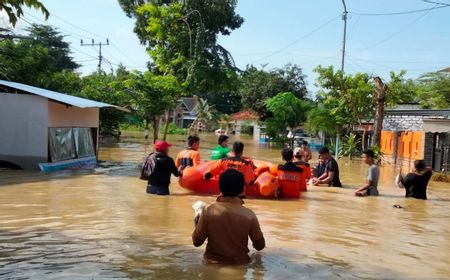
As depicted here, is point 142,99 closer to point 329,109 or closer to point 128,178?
point 329,109

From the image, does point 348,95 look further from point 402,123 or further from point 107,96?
point 107,96

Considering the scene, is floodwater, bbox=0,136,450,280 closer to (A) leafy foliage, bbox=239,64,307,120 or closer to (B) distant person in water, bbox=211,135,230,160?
(B) distant person in water, bbox=211,135,230,160

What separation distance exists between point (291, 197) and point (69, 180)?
632cm

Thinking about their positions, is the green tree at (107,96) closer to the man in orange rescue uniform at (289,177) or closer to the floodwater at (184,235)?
the floodwater at (184,235)

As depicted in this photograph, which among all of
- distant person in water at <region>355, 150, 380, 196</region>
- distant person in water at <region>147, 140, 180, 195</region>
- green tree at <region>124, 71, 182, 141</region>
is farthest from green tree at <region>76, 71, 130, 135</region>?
distant person in water at <region>355, 150, 380, 196</region>

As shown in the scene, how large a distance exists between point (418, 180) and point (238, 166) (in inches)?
177

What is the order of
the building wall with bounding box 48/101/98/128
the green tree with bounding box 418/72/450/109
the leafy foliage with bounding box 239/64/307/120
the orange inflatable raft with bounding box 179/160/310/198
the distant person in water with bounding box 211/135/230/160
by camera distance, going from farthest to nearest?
the leafy foliage with bounding box 239/64/307/120 < the green tree with bounding box 418/72/450/109 < the building wall with bounding box 48/101/98/128 < the distant person in water with bounding box 211/135/230/160 < the orange inflatable raft with bounding box 179/160/310/198

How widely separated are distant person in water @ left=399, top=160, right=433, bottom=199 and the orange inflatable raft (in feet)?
9.11

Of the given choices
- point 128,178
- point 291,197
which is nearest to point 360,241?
point 291,197

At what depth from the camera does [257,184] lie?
11.8 meters

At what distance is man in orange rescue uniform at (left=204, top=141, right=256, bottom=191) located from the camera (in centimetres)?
1125

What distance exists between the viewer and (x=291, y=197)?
40.1ft

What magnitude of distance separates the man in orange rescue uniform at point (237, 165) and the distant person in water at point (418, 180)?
3.87 m

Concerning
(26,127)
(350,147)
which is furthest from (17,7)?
(350,147)
